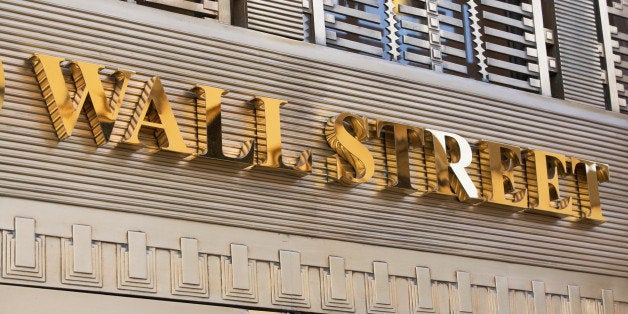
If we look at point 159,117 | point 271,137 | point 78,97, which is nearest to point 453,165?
point 271,137

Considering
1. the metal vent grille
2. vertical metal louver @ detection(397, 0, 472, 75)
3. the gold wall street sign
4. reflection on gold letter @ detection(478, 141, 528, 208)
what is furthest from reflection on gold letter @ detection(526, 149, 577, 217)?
the metal vent grille

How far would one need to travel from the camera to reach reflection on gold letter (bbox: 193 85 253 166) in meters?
9.06

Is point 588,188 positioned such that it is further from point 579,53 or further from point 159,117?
point 159,117

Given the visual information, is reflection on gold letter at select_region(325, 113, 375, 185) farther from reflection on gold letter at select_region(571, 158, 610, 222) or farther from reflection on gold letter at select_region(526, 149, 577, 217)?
reflection on gold letter at select_region(571, 158, 610, 222)

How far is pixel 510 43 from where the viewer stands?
11.5m

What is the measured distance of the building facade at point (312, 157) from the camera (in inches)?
334

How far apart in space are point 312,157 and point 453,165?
1.23 meters

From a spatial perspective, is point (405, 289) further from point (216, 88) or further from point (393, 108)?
point (216, 88)

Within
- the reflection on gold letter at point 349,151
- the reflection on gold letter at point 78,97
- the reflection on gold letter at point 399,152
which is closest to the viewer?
the reflection on gold letter at point 78,97

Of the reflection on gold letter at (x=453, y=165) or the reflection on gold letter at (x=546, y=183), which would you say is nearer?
the reflection on gold letter at (x=453, y=165)

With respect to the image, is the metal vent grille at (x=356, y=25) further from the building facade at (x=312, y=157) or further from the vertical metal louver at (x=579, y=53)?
the vertical metal louver at (x=579, y=53)

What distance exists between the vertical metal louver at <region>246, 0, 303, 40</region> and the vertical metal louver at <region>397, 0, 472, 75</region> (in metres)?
1.06

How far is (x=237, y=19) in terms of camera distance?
32.2 ft

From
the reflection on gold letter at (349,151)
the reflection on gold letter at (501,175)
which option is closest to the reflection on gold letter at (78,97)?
the reflection on gold letter at (349,151)
